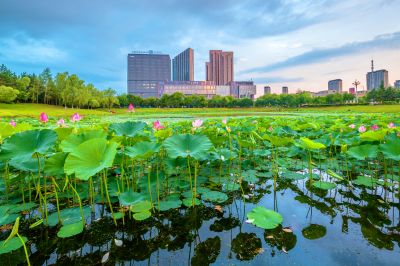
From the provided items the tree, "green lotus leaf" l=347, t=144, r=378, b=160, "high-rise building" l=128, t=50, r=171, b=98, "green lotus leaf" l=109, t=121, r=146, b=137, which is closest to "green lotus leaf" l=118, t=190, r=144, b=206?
"green lotus leaf" l=109, t=121, r=146, b=137

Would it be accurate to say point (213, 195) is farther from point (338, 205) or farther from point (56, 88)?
point (56, 88)

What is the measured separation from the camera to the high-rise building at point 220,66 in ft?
637

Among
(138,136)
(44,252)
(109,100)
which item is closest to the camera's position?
(44,252)

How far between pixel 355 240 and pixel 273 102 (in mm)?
77647

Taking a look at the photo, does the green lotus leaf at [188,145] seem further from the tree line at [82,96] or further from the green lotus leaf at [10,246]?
the tree line at [82,96]

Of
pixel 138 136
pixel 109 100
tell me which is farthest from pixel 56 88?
pixel 138 136

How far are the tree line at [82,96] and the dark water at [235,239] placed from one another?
45993mm

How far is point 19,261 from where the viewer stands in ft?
5.52

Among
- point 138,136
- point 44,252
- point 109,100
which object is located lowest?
point 44,252

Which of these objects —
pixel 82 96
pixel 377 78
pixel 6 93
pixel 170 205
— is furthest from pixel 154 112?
pixel 377 78

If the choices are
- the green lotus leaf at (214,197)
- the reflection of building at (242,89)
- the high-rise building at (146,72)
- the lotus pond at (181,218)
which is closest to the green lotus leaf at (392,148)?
the lotus pond at (181,218)

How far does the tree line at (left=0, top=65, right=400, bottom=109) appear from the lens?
45469 millimetres

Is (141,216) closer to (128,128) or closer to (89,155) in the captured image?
(89,155)

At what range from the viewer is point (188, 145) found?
241 cm
